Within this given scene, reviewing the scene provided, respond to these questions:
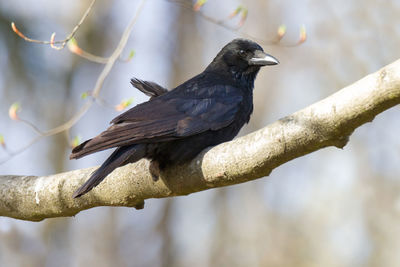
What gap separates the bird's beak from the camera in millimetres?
4590

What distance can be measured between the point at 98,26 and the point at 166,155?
6335 mm

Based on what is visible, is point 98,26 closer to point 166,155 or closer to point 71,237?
point 71,237

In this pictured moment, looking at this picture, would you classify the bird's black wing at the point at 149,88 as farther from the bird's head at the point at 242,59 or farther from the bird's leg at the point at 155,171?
the bird's leg at the point at 155,171

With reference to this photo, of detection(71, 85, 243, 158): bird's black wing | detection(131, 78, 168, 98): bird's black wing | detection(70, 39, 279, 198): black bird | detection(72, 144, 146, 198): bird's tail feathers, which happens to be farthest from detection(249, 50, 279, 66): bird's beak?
detection(72, 144, 146, 198): bird's tail feathers

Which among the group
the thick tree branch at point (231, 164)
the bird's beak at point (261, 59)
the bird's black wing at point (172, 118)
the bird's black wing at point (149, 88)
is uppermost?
the bird's beak at point (261, 59)

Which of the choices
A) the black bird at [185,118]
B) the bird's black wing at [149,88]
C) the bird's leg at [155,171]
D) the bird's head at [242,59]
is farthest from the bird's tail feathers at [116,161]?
the bird's head at [242,59]

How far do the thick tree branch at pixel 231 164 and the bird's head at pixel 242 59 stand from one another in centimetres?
142

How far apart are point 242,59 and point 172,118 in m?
1.16

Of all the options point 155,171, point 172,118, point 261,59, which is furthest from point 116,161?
point 261,59

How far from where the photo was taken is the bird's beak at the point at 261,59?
181 inches

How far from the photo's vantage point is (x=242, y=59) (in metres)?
4.75

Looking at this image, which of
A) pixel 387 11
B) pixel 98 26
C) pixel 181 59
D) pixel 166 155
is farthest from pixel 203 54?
pixel 166 155

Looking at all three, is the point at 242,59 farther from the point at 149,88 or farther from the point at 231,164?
the point at 231,164

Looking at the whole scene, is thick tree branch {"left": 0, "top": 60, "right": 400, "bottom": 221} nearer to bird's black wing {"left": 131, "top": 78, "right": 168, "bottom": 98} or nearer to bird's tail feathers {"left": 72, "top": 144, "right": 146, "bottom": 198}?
bird's tail feathers {"left": 72, "top": 144, "right": 146, "bottom": 198}
